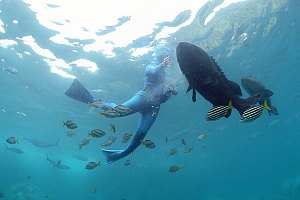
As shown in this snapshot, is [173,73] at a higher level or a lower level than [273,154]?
higher

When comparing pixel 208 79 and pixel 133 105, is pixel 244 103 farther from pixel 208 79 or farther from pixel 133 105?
pixel 133 105

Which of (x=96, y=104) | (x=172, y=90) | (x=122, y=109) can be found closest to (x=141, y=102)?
(x=122, y=109)

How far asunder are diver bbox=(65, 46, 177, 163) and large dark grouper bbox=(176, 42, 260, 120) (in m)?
4.30

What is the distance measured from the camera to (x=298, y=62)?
2067 cm

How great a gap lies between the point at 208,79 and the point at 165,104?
20.2m

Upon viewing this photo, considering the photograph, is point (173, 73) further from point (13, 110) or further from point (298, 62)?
point (13, 110)

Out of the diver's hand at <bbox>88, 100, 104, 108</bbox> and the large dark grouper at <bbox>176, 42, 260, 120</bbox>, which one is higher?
the large dark grouper at <bbox>176, 42, 260, 120</bbox>

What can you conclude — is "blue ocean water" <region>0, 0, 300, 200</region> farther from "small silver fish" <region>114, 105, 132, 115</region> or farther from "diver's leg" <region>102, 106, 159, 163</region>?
"small silver fish" <region>114, 105, 132, 115</region>

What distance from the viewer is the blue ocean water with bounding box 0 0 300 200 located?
595 inches

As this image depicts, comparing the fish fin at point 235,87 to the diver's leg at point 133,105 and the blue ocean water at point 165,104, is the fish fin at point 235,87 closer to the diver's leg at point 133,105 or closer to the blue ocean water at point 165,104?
the diver's leg at point 133,105

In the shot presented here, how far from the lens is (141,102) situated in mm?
8508

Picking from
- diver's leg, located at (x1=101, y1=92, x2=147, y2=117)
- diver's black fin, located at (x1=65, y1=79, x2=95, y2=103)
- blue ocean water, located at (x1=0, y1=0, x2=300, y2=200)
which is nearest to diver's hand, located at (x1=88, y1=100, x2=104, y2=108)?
diver's leg, located at (x1=101, y1=92, x2=147, y2=117)

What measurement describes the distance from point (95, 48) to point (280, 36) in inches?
443

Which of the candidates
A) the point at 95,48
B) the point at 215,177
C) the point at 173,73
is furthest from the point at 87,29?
the point at 215,177
